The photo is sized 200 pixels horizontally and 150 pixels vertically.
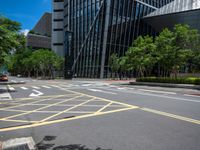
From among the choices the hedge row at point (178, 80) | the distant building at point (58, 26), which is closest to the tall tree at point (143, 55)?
the hedge row at point (178, 80)

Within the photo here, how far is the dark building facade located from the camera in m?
52.6

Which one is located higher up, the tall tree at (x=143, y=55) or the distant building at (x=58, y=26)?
the distant building at (x=58, y=26)

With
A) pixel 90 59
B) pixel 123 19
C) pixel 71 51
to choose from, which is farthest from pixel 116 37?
pixel 71 51

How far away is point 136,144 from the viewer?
5121mm

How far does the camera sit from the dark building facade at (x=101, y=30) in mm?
52594

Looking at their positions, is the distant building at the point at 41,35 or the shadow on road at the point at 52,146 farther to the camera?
the distant building at the point at 41,35

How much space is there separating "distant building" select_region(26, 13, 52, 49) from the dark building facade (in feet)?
172

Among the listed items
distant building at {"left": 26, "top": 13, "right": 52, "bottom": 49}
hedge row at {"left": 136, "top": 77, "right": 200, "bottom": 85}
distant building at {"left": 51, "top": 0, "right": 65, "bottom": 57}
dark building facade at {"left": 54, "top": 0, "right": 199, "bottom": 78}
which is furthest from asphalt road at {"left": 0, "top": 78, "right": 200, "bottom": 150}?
distant building at {"left": 26, "top": 13, "right": 52, "bottom": 49}

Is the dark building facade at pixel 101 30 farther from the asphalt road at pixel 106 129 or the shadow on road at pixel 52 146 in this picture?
the shadow on road at pixel 52 146

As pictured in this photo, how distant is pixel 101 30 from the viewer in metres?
52.6

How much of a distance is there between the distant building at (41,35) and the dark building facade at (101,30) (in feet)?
172

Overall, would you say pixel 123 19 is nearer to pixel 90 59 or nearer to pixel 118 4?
pixel 118 4

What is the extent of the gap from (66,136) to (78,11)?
204 ft

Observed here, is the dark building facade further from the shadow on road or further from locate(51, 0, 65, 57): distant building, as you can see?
the shadow on road
